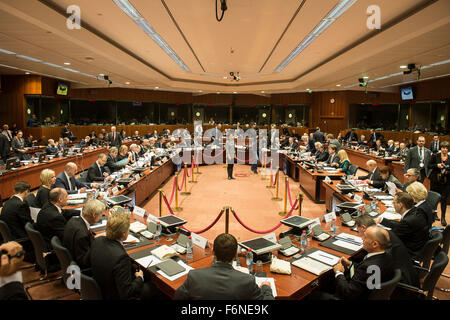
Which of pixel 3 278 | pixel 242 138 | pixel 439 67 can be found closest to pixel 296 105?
pixel 242 138

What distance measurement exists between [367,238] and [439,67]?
30.2ft

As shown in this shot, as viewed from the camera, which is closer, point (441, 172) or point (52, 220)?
point (52, 220)

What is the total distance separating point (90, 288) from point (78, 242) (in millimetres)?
702

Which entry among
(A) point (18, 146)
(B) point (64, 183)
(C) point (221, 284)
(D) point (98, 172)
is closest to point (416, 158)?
(C) point (221, 284)

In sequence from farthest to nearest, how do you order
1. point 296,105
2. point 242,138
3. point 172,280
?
point 296,105, point 242,138, point 172,280

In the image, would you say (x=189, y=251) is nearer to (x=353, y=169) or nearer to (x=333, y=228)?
(x=333, y=228)

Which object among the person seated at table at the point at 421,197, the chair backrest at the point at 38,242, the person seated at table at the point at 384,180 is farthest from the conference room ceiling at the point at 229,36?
the chair backrest at the point at 38,242

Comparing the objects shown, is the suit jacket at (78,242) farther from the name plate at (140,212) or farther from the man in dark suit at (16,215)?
the man in dark suit at (16,215)

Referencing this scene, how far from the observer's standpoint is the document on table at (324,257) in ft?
9.45

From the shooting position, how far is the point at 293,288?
2.46 m

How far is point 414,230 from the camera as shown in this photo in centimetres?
324

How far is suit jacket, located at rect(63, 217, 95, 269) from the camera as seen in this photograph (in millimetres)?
2838

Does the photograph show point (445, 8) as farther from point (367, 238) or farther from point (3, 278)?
point (3, 278)

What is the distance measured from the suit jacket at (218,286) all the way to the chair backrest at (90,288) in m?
0.71
